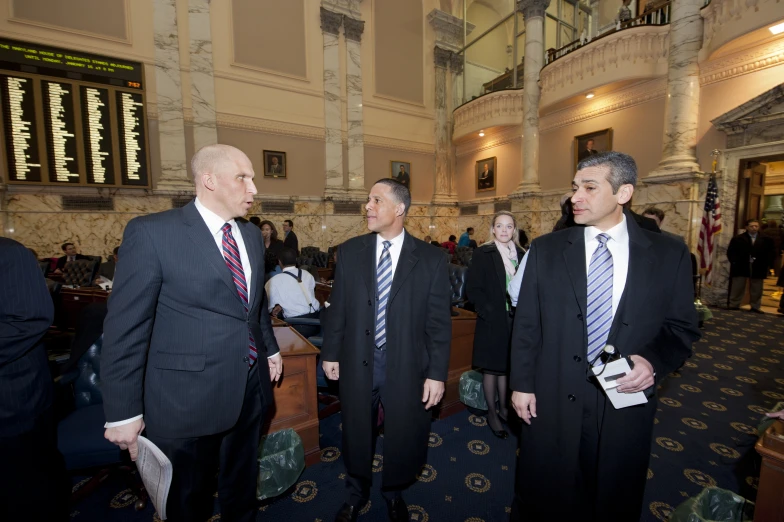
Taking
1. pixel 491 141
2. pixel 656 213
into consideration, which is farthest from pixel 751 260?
pixel 491 141

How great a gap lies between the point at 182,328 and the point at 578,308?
1.74m

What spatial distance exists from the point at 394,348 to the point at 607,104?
10449mm

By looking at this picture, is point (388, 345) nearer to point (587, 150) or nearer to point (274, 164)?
point (274, 164)

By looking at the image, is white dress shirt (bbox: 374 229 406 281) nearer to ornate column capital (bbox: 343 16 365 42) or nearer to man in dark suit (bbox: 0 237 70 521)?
man in dark suit (bbox: 0 237 70 521)

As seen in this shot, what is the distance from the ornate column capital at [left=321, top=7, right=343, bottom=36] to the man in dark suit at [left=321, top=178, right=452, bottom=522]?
11.4 metres

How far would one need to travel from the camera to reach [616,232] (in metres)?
1.56

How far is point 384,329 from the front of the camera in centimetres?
197

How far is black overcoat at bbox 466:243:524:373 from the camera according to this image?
281 cm

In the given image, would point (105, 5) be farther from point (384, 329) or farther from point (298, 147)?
point (384, 329)

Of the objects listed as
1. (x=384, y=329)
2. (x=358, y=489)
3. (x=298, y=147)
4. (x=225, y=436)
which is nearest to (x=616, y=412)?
(x=384, y=329)

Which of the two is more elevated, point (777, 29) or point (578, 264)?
point (777, 29)

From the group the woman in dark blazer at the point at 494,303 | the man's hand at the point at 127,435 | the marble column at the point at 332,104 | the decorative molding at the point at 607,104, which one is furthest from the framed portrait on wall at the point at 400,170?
the man's hand at the point at 127,435

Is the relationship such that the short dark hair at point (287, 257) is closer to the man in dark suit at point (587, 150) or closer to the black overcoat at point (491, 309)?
the black overcoat at point (491, 309)

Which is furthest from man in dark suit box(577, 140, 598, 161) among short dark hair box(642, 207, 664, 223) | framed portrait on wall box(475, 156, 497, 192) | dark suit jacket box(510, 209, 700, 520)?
dark suit jacket box(510, 209, 700, 520)
